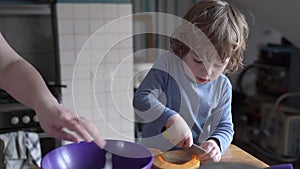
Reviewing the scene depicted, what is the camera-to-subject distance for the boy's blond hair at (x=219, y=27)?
67 cm

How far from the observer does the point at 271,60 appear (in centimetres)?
278

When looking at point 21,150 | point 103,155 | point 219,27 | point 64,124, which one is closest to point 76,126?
point 64,124

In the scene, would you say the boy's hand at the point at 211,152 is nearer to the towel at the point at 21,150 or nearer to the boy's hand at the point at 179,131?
the boy's hand at the point at 179,131

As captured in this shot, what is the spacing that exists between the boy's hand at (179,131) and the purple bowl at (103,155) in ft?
0.21

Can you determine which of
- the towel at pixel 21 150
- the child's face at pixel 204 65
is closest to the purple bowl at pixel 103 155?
the child's face at pixel 204 65

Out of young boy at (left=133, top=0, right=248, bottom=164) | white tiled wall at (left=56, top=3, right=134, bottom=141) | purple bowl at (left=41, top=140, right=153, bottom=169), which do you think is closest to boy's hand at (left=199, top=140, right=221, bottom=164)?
young boy at (left=133, top=0, right=248, bottom=164)

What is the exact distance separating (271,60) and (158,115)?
7.65 feet

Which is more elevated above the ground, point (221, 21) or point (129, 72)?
point (221, 21)

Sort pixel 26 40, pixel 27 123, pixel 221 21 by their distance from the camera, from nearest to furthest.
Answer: pixel 221 21, pixel 27 123, pixel 26 40

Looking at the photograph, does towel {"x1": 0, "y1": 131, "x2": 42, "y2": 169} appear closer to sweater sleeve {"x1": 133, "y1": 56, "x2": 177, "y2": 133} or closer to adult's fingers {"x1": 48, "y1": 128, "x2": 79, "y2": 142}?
sweater sleeve {"x1": 133, "y1": 56, "x2": 177, "y2": 133}

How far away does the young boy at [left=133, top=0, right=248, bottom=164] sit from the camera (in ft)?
2.18

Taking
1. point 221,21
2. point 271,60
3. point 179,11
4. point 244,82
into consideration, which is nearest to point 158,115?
point 221,21

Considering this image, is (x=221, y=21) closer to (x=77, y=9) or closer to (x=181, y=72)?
(x=181, y=72)

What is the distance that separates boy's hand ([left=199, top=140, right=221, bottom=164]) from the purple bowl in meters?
0.13
